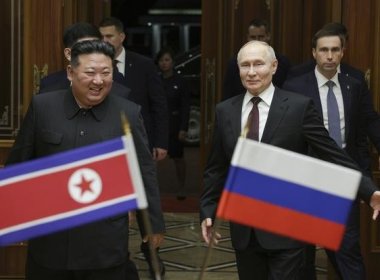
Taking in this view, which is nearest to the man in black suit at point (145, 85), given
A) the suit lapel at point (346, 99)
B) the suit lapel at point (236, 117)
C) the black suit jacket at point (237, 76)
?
the black suit jacket at point (237, 76)

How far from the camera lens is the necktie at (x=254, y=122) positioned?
473 centimetres

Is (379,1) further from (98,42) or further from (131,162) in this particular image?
(131,162)

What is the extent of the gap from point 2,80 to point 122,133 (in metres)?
2.49

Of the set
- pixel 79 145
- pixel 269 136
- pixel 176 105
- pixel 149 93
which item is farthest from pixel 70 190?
pixel 176 105

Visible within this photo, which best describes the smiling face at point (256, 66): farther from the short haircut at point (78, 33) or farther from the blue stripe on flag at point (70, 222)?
the blue stripe on flag at point (70, 222)

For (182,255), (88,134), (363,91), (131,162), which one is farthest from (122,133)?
(182,255)

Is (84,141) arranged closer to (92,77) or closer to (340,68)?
(92,77)

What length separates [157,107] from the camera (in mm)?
7172

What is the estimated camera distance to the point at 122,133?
4.35 metres

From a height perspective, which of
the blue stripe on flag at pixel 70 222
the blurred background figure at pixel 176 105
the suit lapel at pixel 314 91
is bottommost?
the blurred background figure at pixel 176 105

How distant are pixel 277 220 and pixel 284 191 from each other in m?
0.10

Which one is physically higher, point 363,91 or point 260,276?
point 363,91

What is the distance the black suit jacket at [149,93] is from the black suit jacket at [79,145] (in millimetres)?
2546

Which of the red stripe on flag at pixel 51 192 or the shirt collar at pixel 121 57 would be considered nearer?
the red stripe on flag at pixel 51 192
